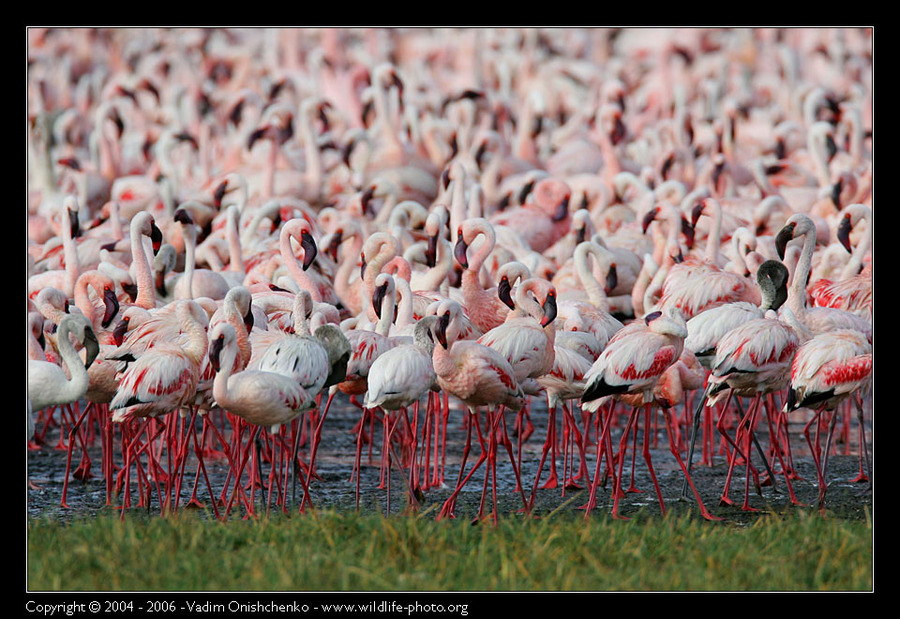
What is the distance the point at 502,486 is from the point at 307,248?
1.93 metres

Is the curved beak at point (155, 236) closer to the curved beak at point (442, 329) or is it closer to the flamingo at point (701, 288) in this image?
the curved beak at point (442, 329)

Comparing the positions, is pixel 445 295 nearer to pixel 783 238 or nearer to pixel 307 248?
pixel 307 248

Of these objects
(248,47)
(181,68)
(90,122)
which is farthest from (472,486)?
(248,47)

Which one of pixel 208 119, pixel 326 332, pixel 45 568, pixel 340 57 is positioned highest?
pixel 340 57

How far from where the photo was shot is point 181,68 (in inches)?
891

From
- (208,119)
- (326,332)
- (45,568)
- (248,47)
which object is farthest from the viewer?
(248,47)

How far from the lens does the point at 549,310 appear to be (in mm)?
6938

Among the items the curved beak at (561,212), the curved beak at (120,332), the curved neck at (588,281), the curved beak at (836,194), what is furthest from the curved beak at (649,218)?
the curved beak at (120,332)

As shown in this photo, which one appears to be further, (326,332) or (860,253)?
(860,253)

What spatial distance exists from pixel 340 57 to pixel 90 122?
4.57 m

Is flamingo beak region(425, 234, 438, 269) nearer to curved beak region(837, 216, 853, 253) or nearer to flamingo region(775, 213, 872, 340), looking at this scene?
flamingo region(775, 213, 872, 340)

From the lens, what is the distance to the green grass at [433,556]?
16.8 ft

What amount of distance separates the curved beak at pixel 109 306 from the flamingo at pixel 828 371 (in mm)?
3516

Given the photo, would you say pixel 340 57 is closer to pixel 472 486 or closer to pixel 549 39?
pixel 549 39
